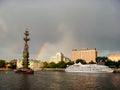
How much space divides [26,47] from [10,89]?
10976 cm

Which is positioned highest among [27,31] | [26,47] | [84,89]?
[27,31]

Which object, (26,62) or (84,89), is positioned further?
(26,62)

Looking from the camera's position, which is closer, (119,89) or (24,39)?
(119,89)

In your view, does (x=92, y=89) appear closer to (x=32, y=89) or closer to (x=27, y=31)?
(x=32, y=89)

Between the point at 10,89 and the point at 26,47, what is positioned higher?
the point at 26,47

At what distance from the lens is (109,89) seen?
59812 mm

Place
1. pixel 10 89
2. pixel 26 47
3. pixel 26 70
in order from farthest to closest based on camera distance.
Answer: pixel 26 47, pixel 26 70, pixel 10 89

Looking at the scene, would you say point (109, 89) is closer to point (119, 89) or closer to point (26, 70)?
point (119, 89)

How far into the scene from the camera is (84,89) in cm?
6009

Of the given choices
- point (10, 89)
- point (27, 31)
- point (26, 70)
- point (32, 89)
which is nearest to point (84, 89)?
point (32, 89)

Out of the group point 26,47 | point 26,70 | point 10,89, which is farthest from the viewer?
point 26,47

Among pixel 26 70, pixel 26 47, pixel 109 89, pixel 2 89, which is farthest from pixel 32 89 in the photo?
pixel 26 47

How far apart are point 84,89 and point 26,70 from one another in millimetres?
99939

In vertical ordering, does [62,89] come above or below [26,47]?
below
